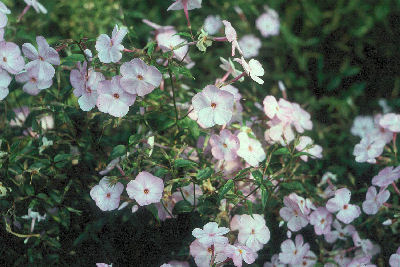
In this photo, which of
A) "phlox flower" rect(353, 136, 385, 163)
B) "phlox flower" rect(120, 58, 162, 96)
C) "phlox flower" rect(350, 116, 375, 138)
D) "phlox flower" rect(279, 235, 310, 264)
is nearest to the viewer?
"phlox flower" rect(120, 58, 162, 96)

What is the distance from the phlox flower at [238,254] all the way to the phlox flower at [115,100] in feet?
1.55

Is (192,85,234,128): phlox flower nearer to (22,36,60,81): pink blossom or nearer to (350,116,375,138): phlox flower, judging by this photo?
(22,36,60,81): pink blossom

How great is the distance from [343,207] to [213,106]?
2.09 ft

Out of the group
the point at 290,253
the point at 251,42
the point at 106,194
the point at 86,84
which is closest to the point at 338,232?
the point at 290,253

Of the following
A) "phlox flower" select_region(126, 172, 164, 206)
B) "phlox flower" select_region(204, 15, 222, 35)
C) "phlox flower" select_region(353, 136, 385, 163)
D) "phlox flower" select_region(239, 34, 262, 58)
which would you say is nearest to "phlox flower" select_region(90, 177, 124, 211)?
"phlox flower" select_region(126, 172, 164, 206)

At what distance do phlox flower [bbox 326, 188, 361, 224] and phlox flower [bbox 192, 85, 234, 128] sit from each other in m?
0.54

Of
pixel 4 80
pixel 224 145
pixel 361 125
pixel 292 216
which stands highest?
pixel 4 80

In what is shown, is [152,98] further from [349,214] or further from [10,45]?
[349,214]

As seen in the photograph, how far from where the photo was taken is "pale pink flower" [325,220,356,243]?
183 cm

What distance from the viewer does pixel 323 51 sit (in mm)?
2863

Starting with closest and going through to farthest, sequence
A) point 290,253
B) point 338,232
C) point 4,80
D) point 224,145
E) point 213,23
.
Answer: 1. point 4,80
2. point 224,145
3. point 290,253
4. point 338,232
5. point 213,23

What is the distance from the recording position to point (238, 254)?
1.39 metres

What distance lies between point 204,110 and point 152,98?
276mm

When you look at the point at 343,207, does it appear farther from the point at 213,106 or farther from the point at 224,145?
the point at 213,106
